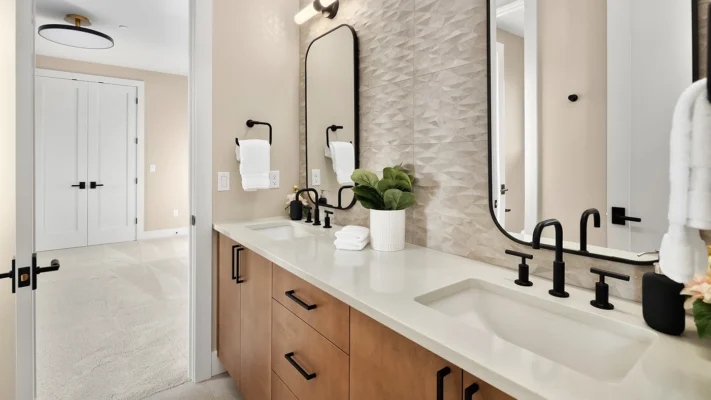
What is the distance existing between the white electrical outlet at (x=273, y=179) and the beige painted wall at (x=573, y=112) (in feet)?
5.42

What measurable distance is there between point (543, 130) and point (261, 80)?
1.73 metres

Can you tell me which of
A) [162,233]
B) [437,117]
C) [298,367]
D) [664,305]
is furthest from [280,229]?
[162,233]

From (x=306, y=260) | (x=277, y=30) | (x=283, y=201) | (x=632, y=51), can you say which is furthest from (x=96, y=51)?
(x=632, y=51)

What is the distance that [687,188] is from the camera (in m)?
0.54

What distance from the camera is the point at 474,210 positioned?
138 cm

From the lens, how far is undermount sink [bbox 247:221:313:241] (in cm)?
210

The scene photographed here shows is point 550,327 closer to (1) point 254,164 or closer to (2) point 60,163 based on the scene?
(1) point 254,164

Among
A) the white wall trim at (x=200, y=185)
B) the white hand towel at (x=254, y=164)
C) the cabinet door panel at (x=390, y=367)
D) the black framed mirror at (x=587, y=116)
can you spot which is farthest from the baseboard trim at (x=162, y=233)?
the black framed mirror at (x=587, y=116)

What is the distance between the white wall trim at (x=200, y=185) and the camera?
6.61ft

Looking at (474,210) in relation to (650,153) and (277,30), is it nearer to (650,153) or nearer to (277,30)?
(650,153)

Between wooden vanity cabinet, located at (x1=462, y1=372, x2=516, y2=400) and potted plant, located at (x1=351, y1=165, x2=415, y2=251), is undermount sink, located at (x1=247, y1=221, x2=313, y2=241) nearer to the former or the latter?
potted plant, located at (x1=351, y1=165, x2=415, y2=251)

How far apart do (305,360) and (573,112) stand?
3.86 ft

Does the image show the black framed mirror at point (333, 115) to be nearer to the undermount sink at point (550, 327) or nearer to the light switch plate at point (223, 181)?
the light switch plate at point (223, 181)

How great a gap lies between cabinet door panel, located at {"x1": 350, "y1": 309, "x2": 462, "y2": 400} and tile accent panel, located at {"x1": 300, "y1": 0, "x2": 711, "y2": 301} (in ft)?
1.97
